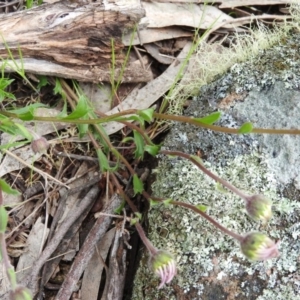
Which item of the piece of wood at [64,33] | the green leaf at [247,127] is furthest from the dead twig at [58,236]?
the green leaf at [247,127]

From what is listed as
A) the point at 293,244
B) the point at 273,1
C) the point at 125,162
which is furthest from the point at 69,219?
the point at 273,1

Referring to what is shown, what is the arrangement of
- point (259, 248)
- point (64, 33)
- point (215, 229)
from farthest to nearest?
1. point (64, 33)
2. point (215, 229)
3. point (259, 248)

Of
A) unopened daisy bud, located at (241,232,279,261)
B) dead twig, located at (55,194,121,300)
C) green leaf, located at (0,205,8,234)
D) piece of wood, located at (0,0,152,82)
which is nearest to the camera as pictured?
unopened daisy bud, located at (241,232,279,261)

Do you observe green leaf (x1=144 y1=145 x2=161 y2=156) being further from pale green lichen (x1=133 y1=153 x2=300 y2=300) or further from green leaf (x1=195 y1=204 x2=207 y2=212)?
green leaf (x1=195 y1=204 x2=207 y2=212)

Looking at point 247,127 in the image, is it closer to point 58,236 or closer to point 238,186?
point 238,186

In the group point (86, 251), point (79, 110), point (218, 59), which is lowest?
point (86, 251)

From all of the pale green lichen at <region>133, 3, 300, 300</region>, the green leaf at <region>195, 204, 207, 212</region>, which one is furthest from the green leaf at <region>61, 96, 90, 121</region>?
the green leaf at <region>195, 204, 207, 212</region>

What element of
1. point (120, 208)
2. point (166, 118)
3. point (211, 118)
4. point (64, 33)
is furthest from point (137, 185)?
point (64, 33)

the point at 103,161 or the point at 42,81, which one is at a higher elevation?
the point at 42,81

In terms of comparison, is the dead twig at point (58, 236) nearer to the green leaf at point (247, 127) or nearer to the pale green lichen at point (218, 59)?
the pale green lichen at point (218, 59)

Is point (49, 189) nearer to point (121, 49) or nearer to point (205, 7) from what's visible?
point (121, 49)
